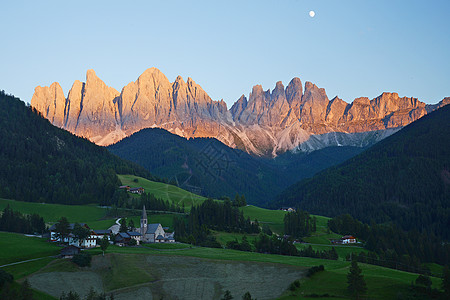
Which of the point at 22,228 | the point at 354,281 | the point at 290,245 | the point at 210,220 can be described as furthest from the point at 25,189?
the point at 354,281

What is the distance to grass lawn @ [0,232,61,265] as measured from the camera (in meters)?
98.4

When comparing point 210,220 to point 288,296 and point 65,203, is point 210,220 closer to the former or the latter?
point 65,203

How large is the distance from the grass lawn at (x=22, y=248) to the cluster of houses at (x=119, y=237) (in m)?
4.68

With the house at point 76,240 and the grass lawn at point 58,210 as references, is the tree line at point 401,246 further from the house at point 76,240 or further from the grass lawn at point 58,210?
the grass lawn at point 58,210

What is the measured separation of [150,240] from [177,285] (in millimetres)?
55537

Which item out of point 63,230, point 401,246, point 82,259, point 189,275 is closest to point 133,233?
point 63,230

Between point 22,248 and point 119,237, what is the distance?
27.2 m

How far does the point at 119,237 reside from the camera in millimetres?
127312

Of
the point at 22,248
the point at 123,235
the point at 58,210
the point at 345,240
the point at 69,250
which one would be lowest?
the point at 22,248

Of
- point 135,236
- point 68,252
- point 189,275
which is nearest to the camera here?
point 189,275

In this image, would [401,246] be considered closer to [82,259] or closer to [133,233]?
[133,233]

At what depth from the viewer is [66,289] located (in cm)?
8325

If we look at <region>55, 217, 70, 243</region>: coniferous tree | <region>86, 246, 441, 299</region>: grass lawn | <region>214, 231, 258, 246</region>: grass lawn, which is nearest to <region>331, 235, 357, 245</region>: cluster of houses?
<region>214, 231, 258, 246</region>: grass lawn

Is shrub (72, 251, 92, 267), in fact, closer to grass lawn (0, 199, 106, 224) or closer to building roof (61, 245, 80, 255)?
building roof (61, 245, 80, 255)
